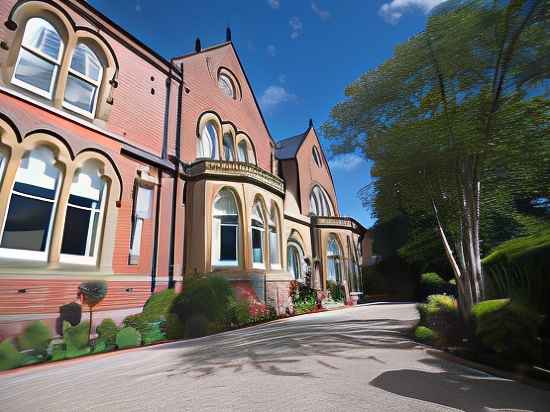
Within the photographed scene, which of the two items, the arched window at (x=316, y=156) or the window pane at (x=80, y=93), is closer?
the window pane at (x=80, y=93)

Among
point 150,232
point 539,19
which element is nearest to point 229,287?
point 150,232

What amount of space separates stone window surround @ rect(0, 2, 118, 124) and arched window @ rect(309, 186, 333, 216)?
17.1 m

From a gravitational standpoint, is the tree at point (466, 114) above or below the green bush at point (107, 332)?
above

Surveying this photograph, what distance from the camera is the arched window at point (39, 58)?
332 inches

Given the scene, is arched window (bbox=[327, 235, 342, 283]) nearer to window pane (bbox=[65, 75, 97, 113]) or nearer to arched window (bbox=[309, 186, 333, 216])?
arched window (bbox=[309, 186, 333, 216])

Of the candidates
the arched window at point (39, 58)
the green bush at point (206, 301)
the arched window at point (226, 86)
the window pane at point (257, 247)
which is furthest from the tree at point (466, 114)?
the arched window at point (226, 86)

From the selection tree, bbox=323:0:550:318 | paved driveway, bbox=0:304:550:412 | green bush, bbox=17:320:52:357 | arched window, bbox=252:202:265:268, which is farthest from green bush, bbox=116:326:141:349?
tree, bbox=323:0:550:318

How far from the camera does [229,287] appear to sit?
11133 mm

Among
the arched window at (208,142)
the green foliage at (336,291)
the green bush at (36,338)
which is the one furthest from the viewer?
the green foliage at (336,291)

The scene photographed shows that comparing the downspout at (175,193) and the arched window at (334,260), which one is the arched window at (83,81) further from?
the arched window at (334,260)

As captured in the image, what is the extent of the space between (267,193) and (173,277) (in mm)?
6014

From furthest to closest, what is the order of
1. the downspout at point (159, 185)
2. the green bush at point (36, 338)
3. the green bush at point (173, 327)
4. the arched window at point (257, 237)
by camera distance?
1. the arched window at point (257, 237)
2. the downspout at point (159, 185)
3. the green bush at point (173, 327)
4. the green bush at point (36, 338)

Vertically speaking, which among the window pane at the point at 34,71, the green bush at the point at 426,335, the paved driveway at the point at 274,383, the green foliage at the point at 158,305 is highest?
the window pane at the point at 34,71

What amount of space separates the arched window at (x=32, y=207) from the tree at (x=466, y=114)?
8.98 metres
